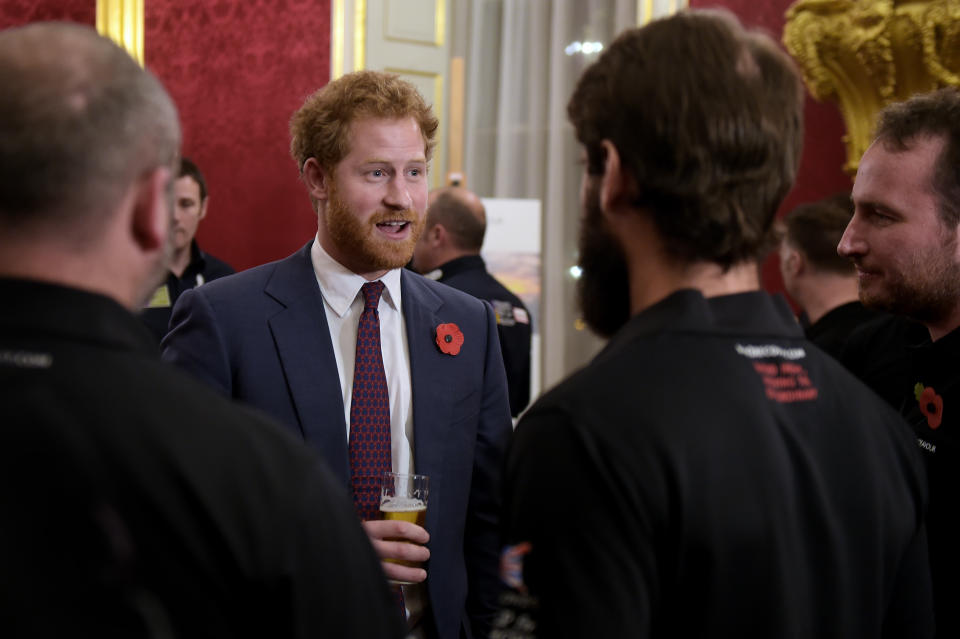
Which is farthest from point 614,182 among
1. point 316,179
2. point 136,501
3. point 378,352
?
point 316,179

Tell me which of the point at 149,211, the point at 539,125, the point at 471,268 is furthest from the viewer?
the point at 539,125

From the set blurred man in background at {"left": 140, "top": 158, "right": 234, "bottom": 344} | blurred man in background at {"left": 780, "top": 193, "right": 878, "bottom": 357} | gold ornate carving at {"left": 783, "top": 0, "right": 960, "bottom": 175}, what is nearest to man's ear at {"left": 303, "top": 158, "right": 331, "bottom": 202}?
blurred man in background at {"left": 140, "top": 158, "right": 234, "bottom": 344}

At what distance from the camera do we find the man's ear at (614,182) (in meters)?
1.18

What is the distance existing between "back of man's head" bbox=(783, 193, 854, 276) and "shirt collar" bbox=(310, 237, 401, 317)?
2022 millimetres

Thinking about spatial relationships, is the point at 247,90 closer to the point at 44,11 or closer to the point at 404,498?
the point at 44,11

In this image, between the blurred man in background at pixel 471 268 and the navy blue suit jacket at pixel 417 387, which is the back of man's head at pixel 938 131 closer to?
the navy blue suit jacket at pixel 417 387

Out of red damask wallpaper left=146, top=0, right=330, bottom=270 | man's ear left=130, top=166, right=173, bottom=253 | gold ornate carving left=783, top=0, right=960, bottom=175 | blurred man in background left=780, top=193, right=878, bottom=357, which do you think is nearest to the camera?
man's ear left=130, top=166, right=173, bottom=253

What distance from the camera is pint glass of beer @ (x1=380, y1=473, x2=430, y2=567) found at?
1.88 meters

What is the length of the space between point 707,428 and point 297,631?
47cm

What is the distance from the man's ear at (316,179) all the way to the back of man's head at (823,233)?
203cm

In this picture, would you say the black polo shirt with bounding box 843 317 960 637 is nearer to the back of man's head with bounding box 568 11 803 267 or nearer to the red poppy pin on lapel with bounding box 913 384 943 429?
the red poppy pin on lapel with bounding box 913 384 943 429

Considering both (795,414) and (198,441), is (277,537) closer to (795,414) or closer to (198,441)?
(198,441)

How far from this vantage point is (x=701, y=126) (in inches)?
44.7

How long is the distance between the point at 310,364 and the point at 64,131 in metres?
1.15
